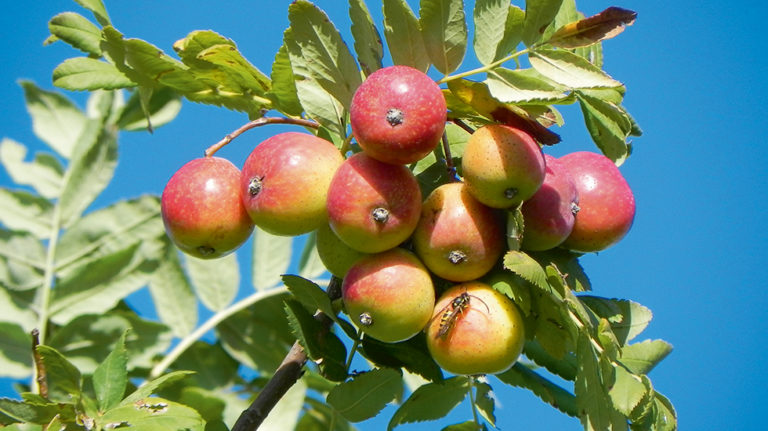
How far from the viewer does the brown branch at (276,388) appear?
6.59 ft

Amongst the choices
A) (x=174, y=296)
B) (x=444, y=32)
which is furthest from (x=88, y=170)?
(x=444, y=32)

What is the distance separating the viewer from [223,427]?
2168 millimetres

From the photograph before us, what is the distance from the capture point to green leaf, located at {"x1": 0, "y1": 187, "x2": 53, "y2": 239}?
11.3ft

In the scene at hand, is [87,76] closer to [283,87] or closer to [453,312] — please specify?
[283,87]

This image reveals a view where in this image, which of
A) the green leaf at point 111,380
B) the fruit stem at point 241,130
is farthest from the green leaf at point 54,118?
the green leaf at point 111,380

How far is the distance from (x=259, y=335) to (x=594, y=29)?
2002mm

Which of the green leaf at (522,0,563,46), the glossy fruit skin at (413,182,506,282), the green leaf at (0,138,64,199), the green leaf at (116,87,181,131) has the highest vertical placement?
the green leaf at (522,0,563,46)

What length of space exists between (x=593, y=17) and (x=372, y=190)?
2.21 ft

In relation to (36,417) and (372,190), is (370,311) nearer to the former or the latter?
(372,190)

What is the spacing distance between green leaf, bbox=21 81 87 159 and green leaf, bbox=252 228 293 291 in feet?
3.11

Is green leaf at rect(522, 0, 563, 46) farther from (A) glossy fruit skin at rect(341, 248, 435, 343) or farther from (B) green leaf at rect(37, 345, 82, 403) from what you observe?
(B) green leaf at rect(37, 345, 82, 403)

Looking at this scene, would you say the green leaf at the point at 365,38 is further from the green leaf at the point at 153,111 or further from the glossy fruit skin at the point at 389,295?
the green leaf at the point at 153,111

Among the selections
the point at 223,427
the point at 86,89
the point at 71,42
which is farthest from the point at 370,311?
the point at 71,42

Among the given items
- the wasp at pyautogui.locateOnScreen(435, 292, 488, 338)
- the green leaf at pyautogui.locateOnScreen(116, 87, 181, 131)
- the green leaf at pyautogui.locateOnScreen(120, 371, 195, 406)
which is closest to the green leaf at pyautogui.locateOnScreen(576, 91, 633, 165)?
the wasp at pyautogui.locateOnScreen(435, 292, 488, 338)
